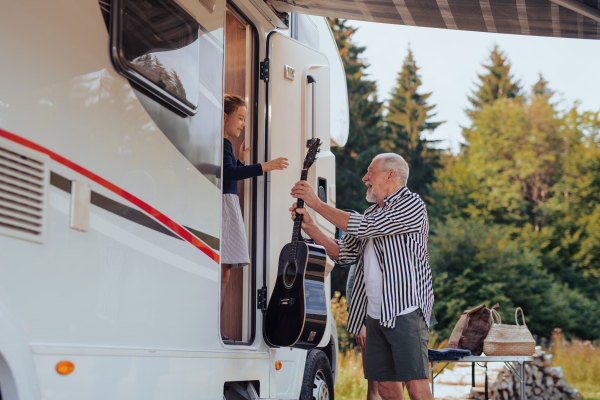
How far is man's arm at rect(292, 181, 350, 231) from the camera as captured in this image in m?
3.37

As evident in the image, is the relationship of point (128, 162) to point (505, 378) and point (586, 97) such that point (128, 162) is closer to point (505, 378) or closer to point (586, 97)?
point (505, 378)

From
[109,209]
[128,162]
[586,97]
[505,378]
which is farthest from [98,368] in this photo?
[586,97]

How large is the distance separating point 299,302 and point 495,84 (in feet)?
110

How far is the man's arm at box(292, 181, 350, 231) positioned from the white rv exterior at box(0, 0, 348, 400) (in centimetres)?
57

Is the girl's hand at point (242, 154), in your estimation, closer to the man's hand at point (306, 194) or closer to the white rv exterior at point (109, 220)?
the man's hand at point (306, 194)

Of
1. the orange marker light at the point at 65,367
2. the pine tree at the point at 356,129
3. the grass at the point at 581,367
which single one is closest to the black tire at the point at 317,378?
the orange marker light at the point at 65,367

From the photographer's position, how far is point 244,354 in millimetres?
3197

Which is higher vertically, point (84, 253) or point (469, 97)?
point (469, 97)

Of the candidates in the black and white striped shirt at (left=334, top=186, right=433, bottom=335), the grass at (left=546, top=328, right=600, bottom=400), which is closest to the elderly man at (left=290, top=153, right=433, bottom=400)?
the black and white striped shirt at (left=334, top=186, right=433, bottom=335)

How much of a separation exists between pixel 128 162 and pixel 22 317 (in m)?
0.74

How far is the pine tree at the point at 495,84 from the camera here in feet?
111

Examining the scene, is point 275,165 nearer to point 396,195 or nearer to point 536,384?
point 396,195

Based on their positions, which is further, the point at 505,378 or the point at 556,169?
the point at 556,169

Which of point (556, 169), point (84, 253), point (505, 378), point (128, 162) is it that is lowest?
point (505, 378)
